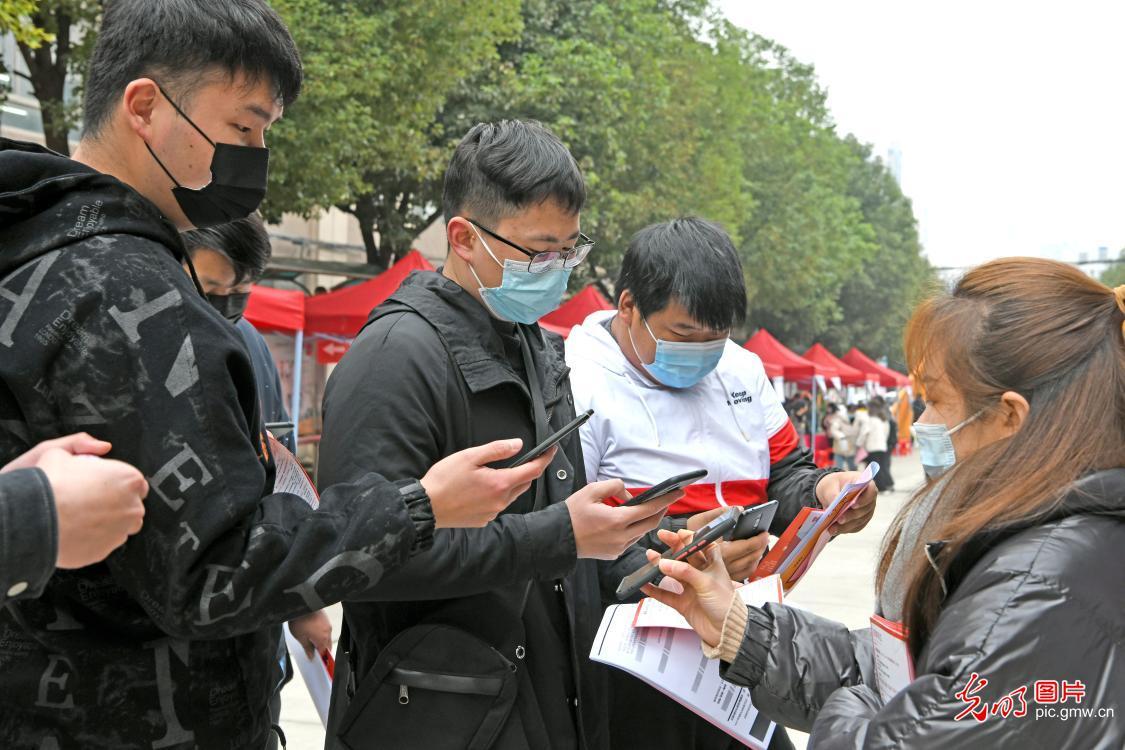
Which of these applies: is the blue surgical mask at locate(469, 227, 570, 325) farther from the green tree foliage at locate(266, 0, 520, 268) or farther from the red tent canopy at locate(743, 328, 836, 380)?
the red tent canopy at locate(743, 328, 836, 380)

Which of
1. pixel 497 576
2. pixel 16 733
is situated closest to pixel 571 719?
pixel 497 576

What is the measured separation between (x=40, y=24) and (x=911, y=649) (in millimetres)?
12279

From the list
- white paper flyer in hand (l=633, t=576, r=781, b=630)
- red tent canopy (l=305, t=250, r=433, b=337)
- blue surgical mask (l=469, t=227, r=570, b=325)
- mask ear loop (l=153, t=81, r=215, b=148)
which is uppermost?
mask ear loop (l=153, t=81, r=215, b=148)

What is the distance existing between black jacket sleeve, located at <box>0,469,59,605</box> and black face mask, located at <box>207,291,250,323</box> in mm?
2325

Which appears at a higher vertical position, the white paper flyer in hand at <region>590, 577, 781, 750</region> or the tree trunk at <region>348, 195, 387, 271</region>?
the white paper flyer in hand at <region>590, 577, 781, 750</region>

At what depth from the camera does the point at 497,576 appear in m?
2.10

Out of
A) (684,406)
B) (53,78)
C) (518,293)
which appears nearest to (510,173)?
(518,293)

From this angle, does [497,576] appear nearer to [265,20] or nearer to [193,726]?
[193,726]

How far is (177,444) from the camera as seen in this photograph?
1520mm

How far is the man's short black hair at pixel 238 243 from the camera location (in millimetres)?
3504

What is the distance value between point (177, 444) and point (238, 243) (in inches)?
83.8

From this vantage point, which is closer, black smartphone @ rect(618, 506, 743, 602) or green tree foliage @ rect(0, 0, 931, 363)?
black smartphone @ rect(618, 506, 743, 602)

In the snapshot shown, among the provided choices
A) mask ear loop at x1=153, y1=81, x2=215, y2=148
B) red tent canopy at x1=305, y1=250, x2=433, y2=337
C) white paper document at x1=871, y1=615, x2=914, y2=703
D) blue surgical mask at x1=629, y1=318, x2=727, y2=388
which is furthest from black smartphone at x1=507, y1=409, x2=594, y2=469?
red tent canopy at x1=305, y1=250, x2=433, y2=337

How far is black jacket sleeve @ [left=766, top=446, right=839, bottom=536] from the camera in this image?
328cm
